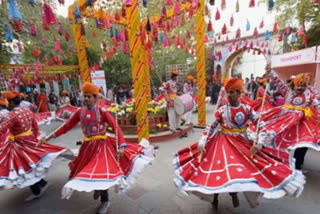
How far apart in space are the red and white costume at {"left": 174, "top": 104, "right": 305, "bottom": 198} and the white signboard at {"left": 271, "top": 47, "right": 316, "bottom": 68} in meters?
6.53

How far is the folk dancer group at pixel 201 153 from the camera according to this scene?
6.57 ft

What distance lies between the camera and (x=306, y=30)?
992cm

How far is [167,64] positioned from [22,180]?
16.9 m

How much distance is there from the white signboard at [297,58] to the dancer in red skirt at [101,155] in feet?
23.9

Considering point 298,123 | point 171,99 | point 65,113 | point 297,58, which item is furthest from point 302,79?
point 65,113

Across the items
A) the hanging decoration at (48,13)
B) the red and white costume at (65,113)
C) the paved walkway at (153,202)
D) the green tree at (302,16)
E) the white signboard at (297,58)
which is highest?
the green tree at (302,16)

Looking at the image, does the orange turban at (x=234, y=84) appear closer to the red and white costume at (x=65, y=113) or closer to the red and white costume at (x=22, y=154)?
the red and white costume at (x=22, y=154)

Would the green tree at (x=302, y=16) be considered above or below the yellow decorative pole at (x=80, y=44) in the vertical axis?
above

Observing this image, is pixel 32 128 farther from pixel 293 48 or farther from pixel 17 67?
pixel 293 48

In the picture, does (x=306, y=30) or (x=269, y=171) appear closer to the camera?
(x=269, y=171)

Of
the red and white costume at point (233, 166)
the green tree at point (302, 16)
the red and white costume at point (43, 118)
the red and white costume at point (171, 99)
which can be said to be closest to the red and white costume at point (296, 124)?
the red and white costume at point (233, 166)

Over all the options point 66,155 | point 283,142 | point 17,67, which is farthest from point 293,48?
point 17,67

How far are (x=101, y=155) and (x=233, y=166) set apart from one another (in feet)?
5.26

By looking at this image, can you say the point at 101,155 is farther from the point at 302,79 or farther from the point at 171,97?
the point at 171,97
